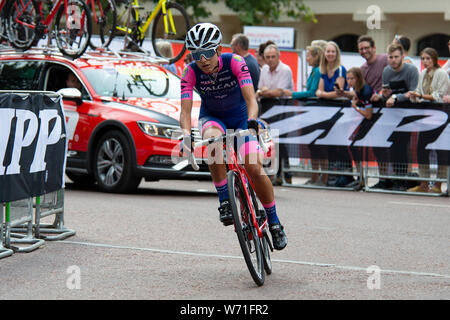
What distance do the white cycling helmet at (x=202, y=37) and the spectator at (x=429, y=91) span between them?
25.7 ft

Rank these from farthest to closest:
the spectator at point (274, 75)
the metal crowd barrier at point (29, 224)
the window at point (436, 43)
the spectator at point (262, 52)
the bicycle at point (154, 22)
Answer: the window at point (436, 43) → the spectator at point (262, 52) → the spectator at point (274, 75) → the bicycle at point (154, 22) → the metal crowd barrier at point (29, 224)

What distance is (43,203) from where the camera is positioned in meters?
9.34

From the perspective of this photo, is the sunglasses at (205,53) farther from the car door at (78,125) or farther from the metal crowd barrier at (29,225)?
the car door at (78,125)

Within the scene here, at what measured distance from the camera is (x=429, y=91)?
14828mm

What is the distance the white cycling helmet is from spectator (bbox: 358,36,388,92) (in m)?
8.53

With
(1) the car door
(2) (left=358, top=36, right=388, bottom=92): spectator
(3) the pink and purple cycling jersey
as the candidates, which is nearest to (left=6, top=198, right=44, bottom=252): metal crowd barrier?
(3) the pink and purple cycling jersey

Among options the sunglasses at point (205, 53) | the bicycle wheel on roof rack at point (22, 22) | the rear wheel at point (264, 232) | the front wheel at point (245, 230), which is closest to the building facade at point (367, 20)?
the bicycle wheel on roof rack at point (22, 22)

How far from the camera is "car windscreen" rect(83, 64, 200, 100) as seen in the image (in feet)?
46.3

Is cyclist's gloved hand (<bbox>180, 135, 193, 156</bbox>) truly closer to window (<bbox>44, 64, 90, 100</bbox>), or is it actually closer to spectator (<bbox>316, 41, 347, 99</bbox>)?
window (<bbox>44, 64, 90, 100</bbox>)

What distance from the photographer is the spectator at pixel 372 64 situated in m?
15.5

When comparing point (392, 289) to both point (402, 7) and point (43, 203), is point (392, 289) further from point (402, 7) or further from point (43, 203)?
point (402, 7)

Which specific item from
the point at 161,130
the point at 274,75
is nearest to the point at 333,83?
the point at 274,75

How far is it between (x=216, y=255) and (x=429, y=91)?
7455mm
